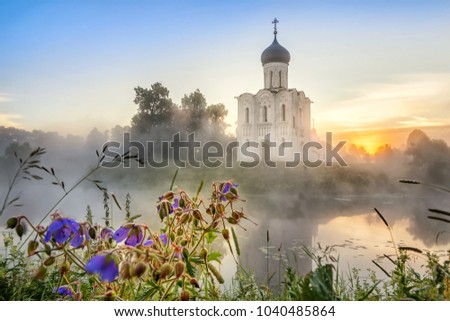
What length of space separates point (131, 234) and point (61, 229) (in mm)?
158

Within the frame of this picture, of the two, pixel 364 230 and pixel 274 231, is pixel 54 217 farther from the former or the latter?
pixel 274 231

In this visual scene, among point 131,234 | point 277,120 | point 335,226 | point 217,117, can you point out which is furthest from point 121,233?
point 277,120

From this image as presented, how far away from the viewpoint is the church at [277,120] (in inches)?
205

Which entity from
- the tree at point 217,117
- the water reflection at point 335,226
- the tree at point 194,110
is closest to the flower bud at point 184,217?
the water reflection at point 335,226

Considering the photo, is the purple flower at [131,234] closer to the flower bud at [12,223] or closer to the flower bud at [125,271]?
the flower bud at [125,271]

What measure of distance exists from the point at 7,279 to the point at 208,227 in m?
0.99

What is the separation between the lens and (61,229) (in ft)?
2.73

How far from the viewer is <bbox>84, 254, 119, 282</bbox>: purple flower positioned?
69 centimetres

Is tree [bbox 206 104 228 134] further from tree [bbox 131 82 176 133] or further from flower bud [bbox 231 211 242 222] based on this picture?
flower bud [bbox 231 211 242 222]

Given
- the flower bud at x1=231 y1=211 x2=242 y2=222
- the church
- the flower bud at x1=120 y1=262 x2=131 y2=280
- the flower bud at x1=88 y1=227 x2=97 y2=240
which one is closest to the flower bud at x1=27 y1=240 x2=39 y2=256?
the flower bud at x1=88 y1=227 x2=97 y2=240

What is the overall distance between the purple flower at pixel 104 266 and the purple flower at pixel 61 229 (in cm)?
16

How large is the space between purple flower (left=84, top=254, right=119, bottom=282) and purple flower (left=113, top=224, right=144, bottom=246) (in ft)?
0.27

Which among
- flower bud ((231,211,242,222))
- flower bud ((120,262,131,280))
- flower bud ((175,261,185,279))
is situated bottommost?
flower bud ((175,261,185,279))

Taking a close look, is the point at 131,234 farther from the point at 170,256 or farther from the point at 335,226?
the point at 335,226
